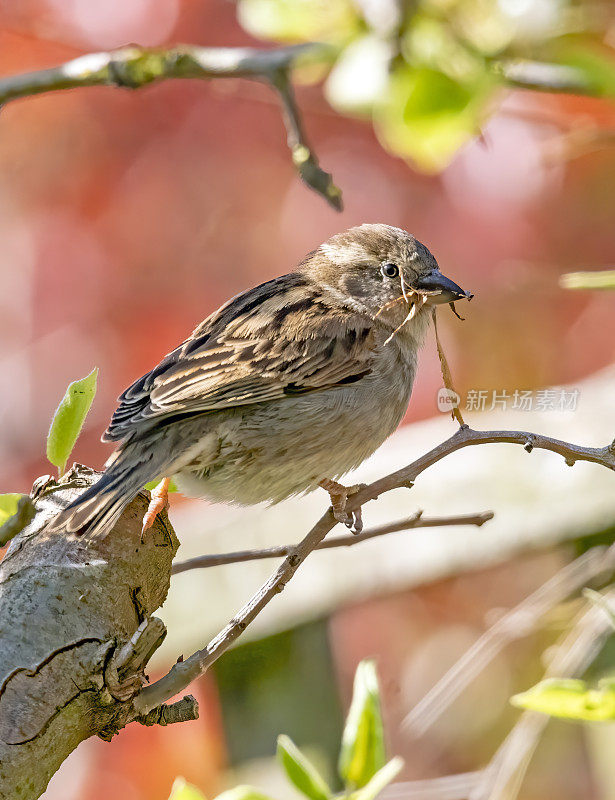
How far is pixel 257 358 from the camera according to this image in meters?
2.69

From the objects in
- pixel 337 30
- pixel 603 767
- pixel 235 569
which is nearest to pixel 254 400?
pixel 235 569

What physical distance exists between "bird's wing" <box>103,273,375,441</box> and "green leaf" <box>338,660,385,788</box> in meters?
1.21

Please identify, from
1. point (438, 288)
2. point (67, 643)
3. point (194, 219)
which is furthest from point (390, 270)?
point (67, 643)

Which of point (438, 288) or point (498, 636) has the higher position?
point (438, 288)

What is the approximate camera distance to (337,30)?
181 centimetres

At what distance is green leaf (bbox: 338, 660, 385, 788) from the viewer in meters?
1.32

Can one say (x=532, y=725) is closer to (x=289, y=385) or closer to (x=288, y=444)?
(x=288, y=444)

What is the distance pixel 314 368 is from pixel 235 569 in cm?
62

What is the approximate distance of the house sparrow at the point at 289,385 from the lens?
2.48 m

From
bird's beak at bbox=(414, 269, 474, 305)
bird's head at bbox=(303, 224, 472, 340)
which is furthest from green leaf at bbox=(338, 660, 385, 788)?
bird's head at bbox=(303, 224, 472, 340)

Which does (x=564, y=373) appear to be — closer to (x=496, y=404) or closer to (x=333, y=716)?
(x=496, y=404)

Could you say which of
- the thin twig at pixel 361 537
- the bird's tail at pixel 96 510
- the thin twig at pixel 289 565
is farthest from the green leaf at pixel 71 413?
the thin twig at pixel 289 565

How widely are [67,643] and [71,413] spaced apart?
1.39ft

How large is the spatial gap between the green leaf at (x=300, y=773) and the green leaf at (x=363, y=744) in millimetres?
65
